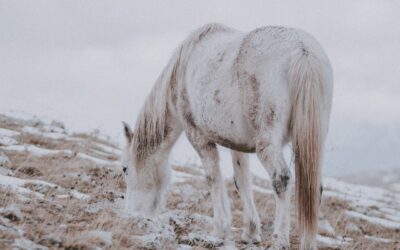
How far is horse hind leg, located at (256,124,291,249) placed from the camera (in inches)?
227

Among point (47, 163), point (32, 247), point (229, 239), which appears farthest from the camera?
point (47, 163)

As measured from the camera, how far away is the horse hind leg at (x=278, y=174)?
578cm

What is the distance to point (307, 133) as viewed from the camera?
18.5 ft

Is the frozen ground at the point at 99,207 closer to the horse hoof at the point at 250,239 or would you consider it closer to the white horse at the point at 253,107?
the horse hoof at the point at 250,239

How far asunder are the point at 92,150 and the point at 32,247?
8.95 m

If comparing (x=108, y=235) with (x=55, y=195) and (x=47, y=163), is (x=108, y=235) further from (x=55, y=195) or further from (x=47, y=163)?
(x=47, y=163)

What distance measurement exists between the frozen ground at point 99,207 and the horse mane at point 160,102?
3.40ft

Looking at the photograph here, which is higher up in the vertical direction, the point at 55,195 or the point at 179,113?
the point at 179,113

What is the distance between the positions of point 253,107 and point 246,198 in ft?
6.68

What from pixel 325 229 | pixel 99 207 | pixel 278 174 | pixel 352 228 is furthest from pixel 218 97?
pixel 352 228

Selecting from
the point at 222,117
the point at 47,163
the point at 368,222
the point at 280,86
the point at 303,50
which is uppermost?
the point at 303,50

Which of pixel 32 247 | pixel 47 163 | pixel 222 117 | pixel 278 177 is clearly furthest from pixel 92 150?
pixel 32 247

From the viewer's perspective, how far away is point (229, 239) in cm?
693

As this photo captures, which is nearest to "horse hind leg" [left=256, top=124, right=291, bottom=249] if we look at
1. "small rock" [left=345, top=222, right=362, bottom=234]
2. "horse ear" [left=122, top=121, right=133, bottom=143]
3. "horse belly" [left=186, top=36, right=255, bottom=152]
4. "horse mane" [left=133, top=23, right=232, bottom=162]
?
"horse belly" [left=186, top=36, right=255, bottom=152]
